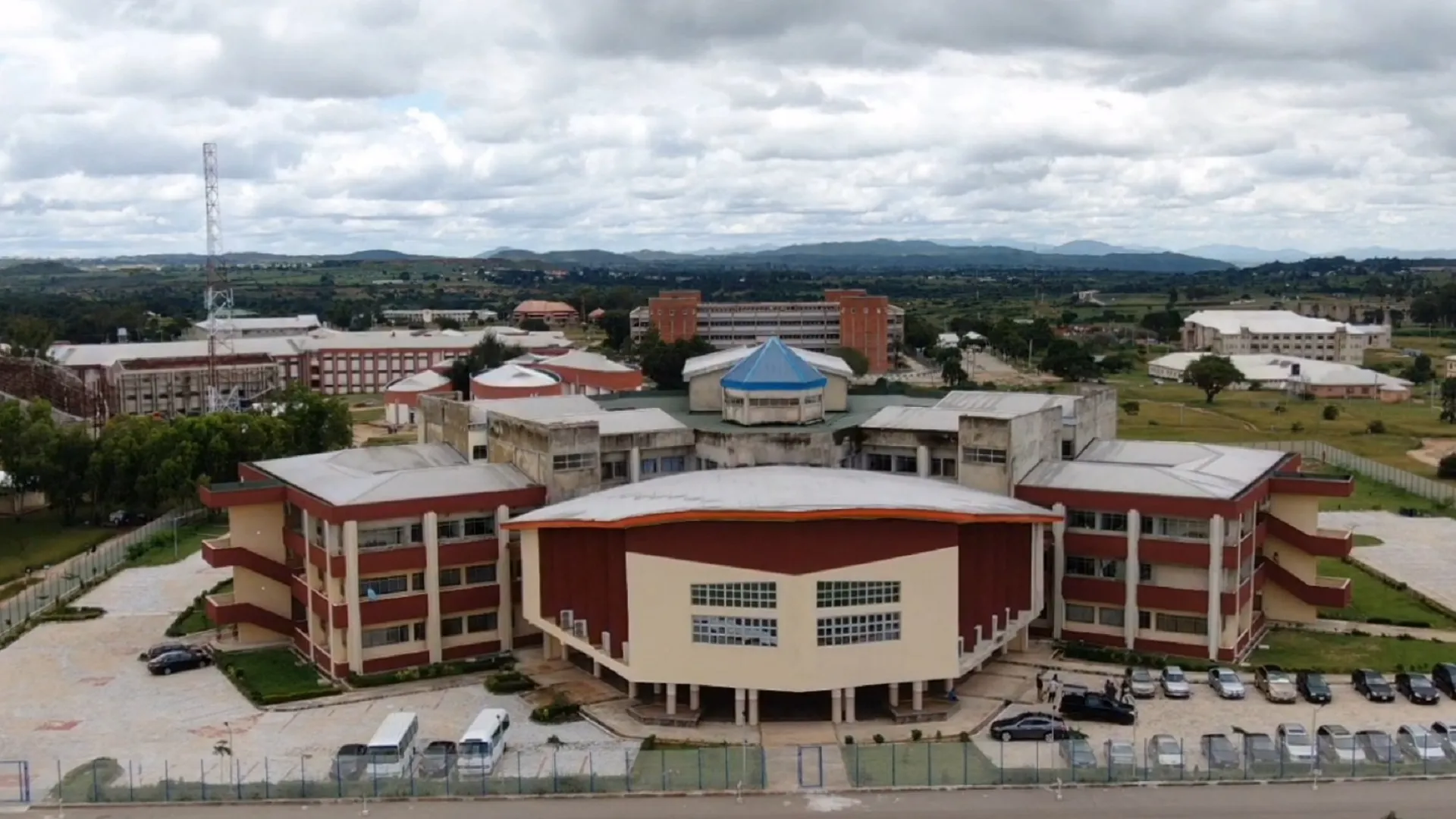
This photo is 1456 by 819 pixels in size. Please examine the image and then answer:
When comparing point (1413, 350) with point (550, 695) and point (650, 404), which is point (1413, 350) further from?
point (550, 695)

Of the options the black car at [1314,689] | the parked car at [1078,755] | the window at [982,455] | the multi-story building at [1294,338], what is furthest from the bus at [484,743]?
the multi-story building at [1294,338]

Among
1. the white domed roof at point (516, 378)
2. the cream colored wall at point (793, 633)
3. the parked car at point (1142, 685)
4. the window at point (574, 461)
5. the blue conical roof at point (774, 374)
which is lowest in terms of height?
the parked car at point (1142, 685)

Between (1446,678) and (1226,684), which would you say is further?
(1446,678)

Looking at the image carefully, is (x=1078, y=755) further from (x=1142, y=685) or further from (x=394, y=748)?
(x=394, y=748)

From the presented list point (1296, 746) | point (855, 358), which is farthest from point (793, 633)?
point (855, 358)

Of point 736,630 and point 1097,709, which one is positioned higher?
point 736,630

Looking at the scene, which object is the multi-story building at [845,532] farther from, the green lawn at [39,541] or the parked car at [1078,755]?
the green lawn at [39,541]

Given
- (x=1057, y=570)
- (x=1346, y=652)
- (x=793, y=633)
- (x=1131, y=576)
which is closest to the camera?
(x=793, y=633)
